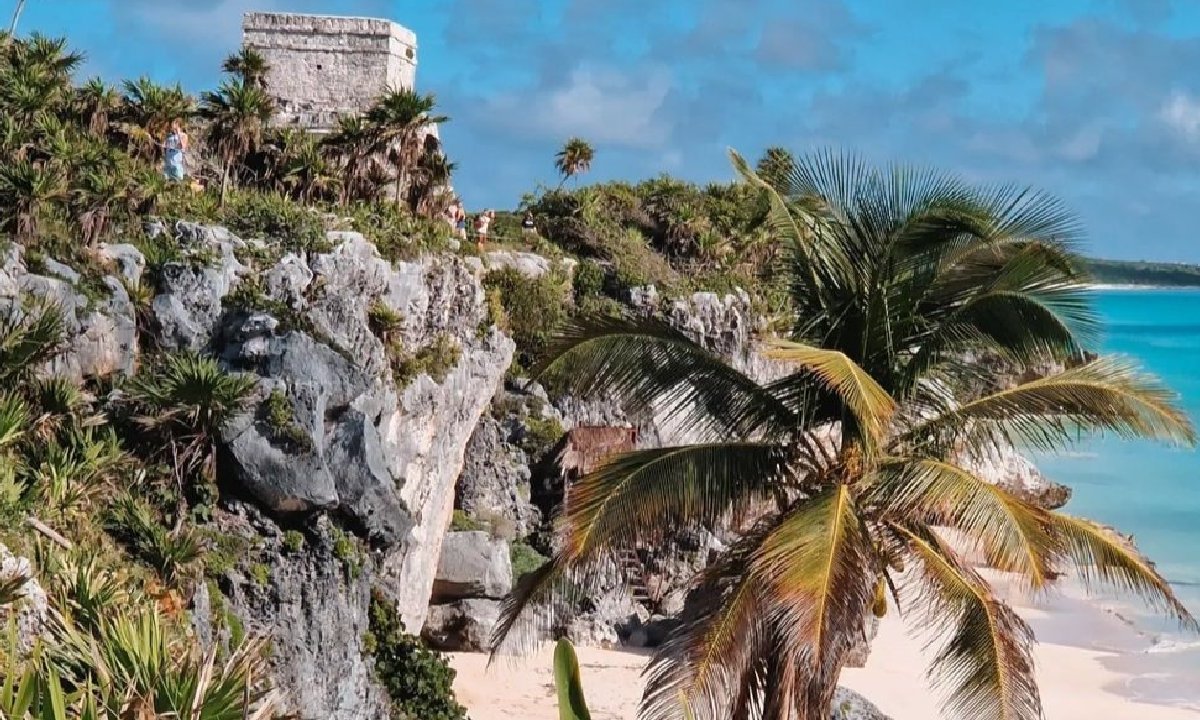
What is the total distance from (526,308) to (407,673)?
39.0 feet

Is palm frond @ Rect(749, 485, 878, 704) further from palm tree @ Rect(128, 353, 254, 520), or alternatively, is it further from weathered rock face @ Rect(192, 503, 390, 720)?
palm tree @ Rect(128, 353, 254, 520)

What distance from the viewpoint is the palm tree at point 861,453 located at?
841 centimetres

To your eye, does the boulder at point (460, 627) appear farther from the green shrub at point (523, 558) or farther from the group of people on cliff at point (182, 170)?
the group of people on cliff at point (182, 170)

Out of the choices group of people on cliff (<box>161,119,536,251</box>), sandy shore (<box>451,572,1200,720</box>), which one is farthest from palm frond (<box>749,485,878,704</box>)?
group of people on cliff (<box>161,119,536,251</box>)

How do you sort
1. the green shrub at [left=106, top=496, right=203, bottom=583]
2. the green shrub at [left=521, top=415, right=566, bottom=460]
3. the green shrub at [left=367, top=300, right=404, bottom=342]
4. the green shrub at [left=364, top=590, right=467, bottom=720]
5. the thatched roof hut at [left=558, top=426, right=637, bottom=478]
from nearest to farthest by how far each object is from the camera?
the green shrub at [left=106, top=496, right=203, bottom=583] < the green shrub at [left=364, top=590, right=467, bottom=720] < the green shrub at [left=367, top=300, right=404, bottom=342] < the thatched roof hut at [left=558, top=426, right=637, bottom=478] < the green shrub at [left=521, top=415, right=566, bottom=460]

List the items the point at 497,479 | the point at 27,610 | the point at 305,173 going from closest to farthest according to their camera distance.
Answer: the point at 27,610, the point at 305,173, the point at 497,479

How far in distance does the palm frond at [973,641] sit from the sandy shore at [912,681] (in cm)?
997

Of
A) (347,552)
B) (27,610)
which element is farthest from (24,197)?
(27,610)

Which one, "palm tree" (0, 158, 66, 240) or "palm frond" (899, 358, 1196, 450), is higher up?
"palm tree" (0, 158, 66, 240)

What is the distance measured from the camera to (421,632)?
21.4m

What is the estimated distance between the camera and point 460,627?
2172 centimetres

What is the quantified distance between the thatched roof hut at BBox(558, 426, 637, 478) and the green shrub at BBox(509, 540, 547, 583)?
198 centimetres

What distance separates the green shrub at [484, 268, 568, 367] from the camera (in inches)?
1065

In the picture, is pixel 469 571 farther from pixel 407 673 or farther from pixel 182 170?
pixel 182 170
